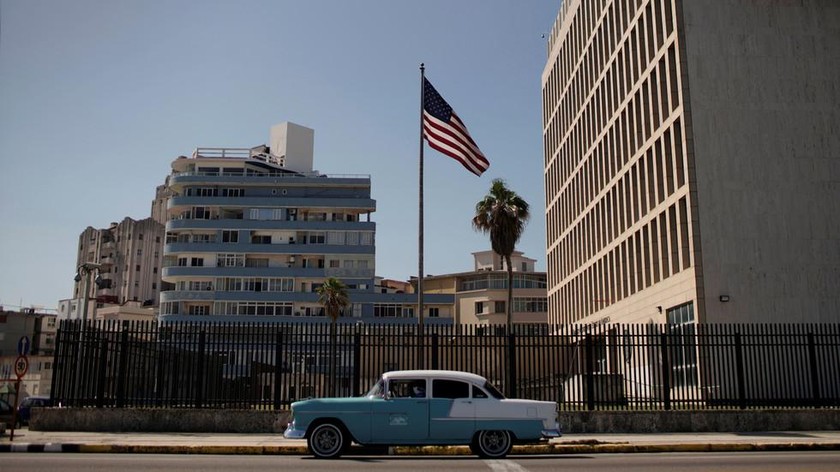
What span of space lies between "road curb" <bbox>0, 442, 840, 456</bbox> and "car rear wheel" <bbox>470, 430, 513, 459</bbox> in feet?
4.70

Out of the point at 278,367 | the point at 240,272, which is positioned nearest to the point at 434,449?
the point at 278,367

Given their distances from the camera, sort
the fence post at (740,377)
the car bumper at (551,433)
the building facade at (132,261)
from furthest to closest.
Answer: the building facade at (132,261), the fence post at (740,377), the car bumper at (551,433)

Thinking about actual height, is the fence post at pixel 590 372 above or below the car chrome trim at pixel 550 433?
above

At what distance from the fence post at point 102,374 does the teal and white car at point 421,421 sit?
7.75 m

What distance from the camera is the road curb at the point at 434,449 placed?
51.9ft

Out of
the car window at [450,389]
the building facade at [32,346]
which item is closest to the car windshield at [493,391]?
the car window at [450,389]

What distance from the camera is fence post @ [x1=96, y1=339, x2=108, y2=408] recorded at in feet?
65.7

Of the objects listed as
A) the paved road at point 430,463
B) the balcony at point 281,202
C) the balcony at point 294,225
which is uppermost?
the balcony at point 281,202

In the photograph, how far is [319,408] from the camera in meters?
14.6

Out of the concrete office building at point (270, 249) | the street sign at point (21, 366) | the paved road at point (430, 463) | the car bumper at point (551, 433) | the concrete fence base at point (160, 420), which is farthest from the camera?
the concrete office building at point (270, 249)

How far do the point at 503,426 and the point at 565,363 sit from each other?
7358 millimetres

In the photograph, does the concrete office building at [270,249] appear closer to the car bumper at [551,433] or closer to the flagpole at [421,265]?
the flagpole at [421,265]

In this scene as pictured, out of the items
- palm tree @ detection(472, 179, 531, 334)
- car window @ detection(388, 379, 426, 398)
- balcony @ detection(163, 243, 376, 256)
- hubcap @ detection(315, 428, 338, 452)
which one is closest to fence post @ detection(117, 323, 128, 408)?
hubcap @ detection(315, 428, 338, 452)

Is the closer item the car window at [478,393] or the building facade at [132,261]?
the car window at [478,393]
